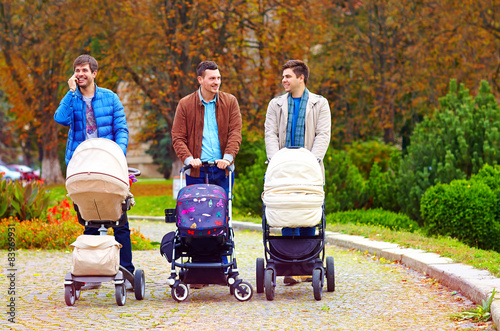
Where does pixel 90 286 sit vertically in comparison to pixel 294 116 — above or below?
below

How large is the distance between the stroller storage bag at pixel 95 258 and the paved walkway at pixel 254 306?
315mm

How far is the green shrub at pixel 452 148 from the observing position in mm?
13797

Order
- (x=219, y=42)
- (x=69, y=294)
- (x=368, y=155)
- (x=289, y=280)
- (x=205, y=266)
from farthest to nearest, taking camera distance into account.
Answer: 1. (x=219, y=42)
2. (x=368, y=155)
3. (x=289, y=280)
4. (x=205, y=266)
5. (x=69, y=294)

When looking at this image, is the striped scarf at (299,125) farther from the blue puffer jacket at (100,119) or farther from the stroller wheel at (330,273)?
the blue puffer jacket at (100,119)

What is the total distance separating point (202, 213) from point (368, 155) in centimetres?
1529

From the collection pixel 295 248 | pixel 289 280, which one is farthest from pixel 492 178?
pixel 295 248

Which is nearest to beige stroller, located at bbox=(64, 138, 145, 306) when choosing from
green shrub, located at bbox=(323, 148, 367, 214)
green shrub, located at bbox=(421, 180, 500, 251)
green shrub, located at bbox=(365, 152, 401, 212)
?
green shrub, located at bbox=(421, 180, 500, 251)

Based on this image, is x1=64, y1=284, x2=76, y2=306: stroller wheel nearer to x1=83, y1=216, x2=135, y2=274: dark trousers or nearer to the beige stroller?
the beige stroller

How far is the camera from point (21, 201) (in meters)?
12.0

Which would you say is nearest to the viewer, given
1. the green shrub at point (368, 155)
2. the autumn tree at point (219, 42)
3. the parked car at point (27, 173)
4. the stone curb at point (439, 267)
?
the stone curb at point (439, 267)

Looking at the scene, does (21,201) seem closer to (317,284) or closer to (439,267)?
(317,284)

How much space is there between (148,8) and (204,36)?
2.74m


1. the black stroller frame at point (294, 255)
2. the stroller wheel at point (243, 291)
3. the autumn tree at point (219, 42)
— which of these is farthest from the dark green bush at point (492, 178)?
the autumn tree at point (219, 42)

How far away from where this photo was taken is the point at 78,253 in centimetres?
619
